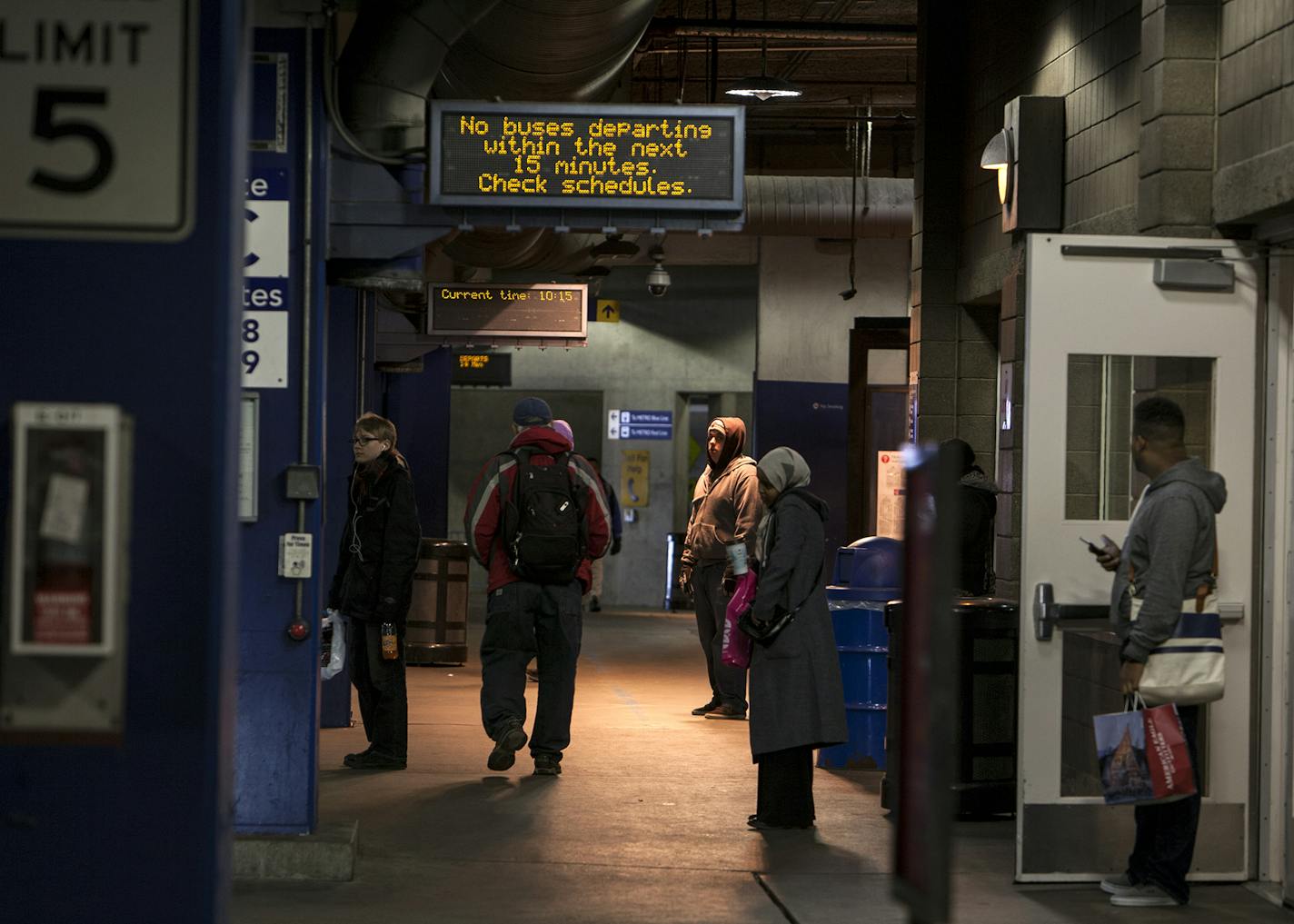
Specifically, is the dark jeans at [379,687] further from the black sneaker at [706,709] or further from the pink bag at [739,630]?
the black sneaker at [706,709]

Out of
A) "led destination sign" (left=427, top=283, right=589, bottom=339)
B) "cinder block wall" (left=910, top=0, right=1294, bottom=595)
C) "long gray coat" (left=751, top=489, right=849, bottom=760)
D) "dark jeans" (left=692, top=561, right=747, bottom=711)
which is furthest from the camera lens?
"led destination sign" (left=427, top=283, right=589, bottom=339)

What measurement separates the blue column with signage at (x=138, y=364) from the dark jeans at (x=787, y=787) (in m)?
4.64

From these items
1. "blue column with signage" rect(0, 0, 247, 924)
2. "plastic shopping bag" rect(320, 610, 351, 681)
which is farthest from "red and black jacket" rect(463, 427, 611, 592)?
"blue column with signage" rect(0, 0, 247, 924)

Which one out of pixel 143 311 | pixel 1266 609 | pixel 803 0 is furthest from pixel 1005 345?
pixel 803 0

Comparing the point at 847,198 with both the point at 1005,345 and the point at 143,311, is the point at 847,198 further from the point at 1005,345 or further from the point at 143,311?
the point at 143,311

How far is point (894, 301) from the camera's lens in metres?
20.4

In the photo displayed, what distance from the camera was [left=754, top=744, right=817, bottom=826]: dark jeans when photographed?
283 inches

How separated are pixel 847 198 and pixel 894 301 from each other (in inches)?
113

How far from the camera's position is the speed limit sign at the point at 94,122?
8.93ft

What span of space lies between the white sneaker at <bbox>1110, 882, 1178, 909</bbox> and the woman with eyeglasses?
3.71 metres

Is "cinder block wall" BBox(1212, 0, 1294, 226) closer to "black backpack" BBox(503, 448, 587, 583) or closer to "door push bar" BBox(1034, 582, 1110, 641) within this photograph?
"door push bar" BBox(1034, 582, 1110, 641)

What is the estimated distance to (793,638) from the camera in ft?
23.2

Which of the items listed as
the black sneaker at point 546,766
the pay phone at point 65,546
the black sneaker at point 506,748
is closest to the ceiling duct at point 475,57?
the black sneaker at point 506,748

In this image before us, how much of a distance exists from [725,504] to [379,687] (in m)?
→ 2.75
